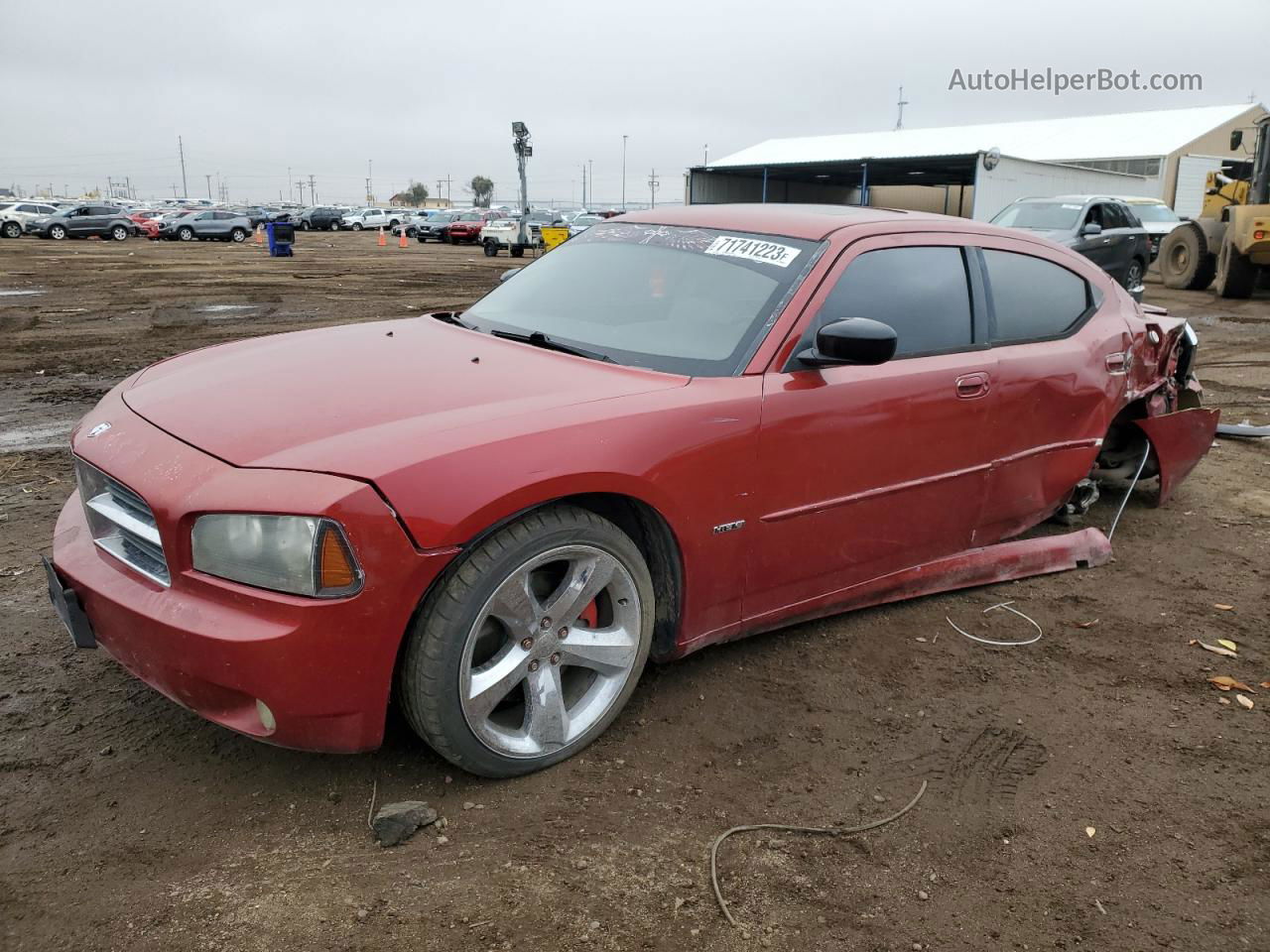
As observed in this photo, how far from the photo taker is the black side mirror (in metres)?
2.89

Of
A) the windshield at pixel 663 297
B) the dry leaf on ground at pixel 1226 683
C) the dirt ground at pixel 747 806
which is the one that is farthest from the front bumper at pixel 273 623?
the dry leaf on ground at pixel 1226 683

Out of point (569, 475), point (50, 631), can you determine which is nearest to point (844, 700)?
point (569, 475)

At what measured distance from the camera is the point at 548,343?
319cm

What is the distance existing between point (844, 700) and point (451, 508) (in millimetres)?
1559

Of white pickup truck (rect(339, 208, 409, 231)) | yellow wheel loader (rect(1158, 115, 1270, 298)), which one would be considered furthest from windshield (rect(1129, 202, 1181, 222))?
white pickup truck (rect(339, 208, 409, 231))

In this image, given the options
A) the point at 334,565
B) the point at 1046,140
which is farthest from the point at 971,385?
the point at 1046,140

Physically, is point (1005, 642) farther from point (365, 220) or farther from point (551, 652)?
point (365, 220)

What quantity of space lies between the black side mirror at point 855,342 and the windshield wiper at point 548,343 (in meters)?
0.67

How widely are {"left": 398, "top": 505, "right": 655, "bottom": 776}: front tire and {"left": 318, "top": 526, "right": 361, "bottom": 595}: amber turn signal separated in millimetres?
224

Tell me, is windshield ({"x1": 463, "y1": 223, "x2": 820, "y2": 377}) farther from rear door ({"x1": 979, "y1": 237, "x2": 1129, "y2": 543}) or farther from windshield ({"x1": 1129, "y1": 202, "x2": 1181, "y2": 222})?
windshield ({"x1": 1129, "y1": 202, "x2": 1181, "y2": 222})

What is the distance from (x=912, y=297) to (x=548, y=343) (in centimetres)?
134

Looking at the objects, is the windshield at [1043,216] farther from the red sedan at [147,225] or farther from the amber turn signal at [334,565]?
the red sedan at [147,225]

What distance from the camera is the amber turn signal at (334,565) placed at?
217cm

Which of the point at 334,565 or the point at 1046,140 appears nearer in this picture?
the point at 334,565
